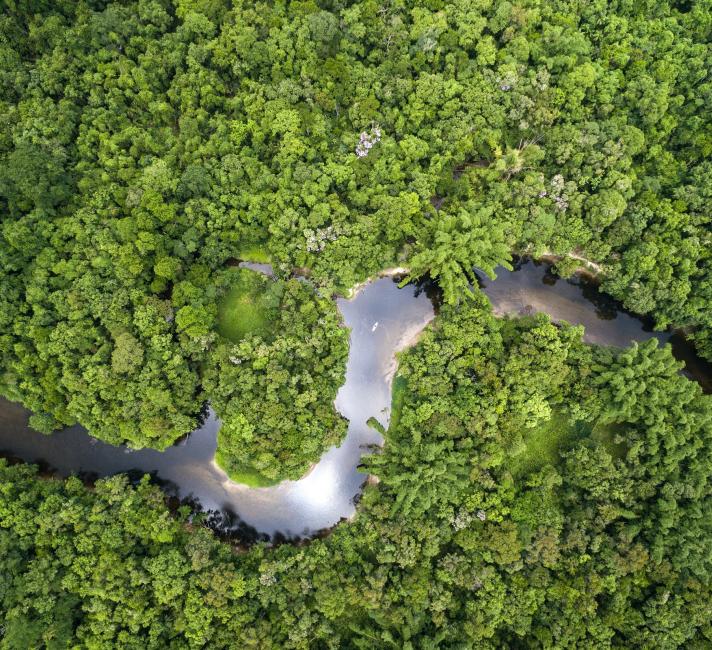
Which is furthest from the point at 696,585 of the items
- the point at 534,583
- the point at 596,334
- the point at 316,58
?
the point at 316,58

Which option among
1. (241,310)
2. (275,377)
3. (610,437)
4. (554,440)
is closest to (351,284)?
(241,310)

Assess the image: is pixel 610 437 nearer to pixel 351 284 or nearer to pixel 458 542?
pixel 458 542

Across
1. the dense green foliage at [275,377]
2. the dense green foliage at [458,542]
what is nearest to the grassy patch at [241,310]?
the dense green foliage at [275,377]

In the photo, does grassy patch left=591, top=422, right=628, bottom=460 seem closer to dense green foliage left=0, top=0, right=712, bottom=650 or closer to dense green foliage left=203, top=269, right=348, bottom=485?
dense green foliage left=0, top=0, right=712, bottom=650

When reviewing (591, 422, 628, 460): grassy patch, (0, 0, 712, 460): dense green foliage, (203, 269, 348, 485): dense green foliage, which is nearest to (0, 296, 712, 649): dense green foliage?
(591, 422, 628, 460): grassy patch

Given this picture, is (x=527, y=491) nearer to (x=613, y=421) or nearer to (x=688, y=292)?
(x=613, y=421)

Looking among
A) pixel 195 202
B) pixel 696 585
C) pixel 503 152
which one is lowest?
pixel 696 585

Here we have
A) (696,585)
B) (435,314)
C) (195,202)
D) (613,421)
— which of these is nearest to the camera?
(696,585)
